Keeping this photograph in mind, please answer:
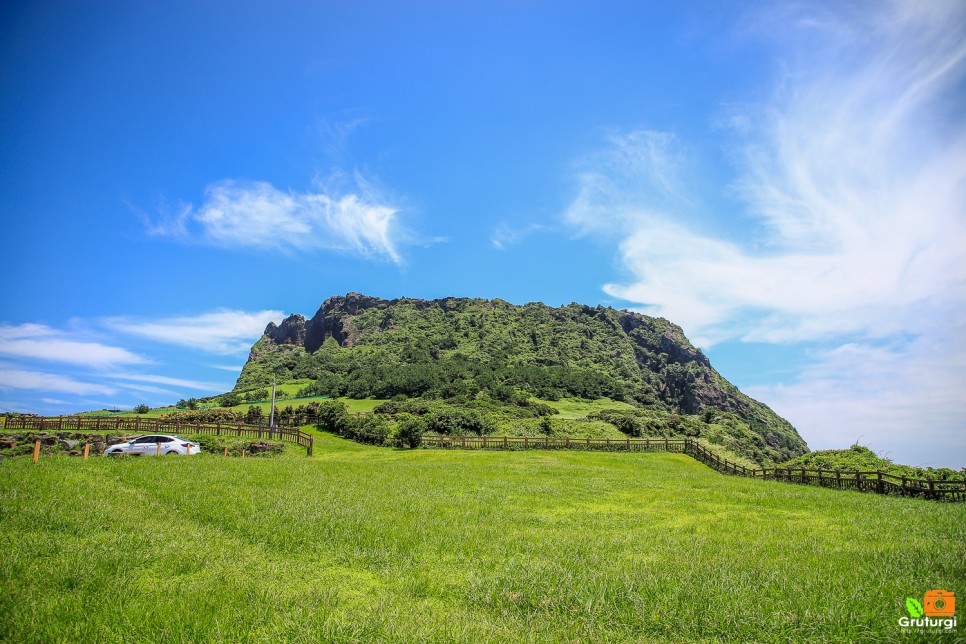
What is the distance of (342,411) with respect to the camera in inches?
2532

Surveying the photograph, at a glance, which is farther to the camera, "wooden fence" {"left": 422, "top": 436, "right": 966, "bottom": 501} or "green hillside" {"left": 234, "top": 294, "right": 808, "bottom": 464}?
"green hillside" {"left": 234, "top": 294, "right": 808, "bottom": 464}

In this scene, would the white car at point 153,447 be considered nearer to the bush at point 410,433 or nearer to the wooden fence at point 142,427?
the wooden fence at point 142,427

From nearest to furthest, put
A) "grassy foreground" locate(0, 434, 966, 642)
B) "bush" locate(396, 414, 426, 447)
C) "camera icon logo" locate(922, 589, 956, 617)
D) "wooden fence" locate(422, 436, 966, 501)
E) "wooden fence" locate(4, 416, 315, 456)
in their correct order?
"grassy foreground" locate(0, 434, 966, 642) < "camera icon logo" locate(922, 589, 956, 617) < "wooden fence" locate(422, 436, 966, 501) < "wooden fence" locate(4, 416, 315, 456) < "bush" locate(396, 414, 426, 447)

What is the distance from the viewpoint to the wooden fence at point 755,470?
889 inches

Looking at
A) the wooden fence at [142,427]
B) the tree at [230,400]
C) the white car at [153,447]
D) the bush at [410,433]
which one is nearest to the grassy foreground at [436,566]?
the white car at [153,447]

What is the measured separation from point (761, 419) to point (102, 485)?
598ft

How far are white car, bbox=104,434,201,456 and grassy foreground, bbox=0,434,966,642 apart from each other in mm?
11980

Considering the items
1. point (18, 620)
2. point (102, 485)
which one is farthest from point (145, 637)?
point (102, 485)

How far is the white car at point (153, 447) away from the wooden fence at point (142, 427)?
10879mm

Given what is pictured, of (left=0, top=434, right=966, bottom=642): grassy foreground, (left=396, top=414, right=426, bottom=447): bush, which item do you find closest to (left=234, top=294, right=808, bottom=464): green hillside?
(left=396, top=414, right=426, bottom=447): bush

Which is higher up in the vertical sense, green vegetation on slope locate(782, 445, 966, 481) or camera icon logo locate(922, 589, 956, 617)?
camera icon logo locate(922, 589, 956, 617)

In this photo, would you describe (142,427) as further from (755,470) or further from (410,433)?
(755,470)

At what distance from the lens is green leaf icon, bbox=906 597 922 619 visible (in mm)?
6336

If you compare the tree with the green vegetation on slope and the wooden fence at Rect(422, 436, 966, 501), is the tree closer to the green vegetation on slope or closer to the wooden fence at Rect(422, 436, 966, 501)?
the wooden fence at Rect(422, 436, 966, 501)
